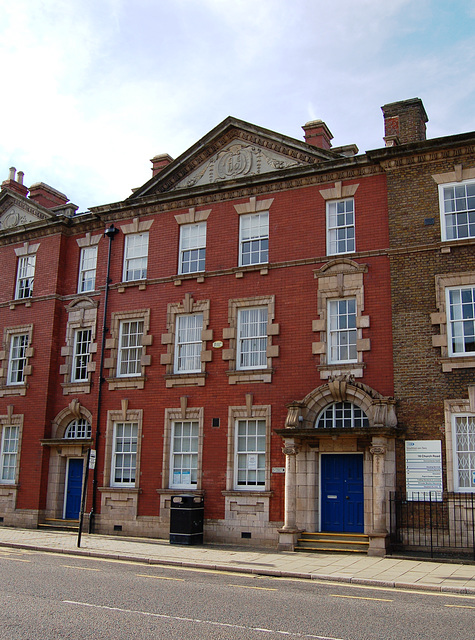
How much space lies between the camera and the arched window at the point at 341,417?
1756 centimetres

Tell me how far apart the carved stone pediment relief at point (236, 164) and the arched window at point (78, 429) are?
8813mm

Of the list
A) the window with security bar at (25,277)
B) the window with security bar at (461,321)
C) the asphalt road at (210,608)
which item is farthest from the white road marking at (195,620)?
the window with security bar at (25,277)

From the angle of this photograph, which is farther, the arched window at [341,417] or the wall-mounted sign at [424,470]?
the arched window at [341,417]

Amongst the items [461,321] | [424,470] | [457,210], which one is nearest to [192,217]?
[457,210]

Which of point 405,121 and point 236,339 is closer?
point 405,121

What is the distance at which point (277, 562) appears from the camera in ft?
47.5

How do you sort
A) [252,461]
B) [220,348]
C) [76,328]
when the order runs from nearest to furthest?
[252,461], [220,348], [76,328]

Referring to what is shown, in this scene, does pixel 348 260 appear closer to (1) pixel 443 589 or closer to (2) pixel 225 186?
(2) pixel 225 186

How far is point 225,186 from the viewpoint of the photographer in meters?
21.0

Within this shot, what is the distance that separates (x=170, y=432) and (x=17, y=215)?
1192cm

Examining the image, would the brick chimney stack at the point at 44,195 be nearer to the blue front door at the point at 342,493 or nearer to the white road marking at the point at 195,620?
the blue front door at the point at 342,493

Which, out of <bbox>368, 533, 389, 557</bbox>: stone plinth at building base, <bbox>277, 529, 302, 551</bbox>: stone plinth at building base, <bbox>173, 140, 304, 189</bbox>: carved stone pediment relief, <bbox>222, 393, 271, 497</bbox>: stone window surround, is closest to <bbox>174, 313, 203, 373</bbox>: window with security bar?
<bbox>222, 393, 271, 497</bbox>: stone window surround

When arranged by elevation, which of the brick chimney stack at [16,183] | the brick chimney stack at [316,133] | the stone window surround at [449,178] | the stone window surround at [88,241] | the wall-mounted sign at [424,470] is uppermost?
the brick chimney stack at [16,183]

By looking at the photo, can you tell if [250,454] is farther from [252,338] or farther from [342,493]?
[252,338]
